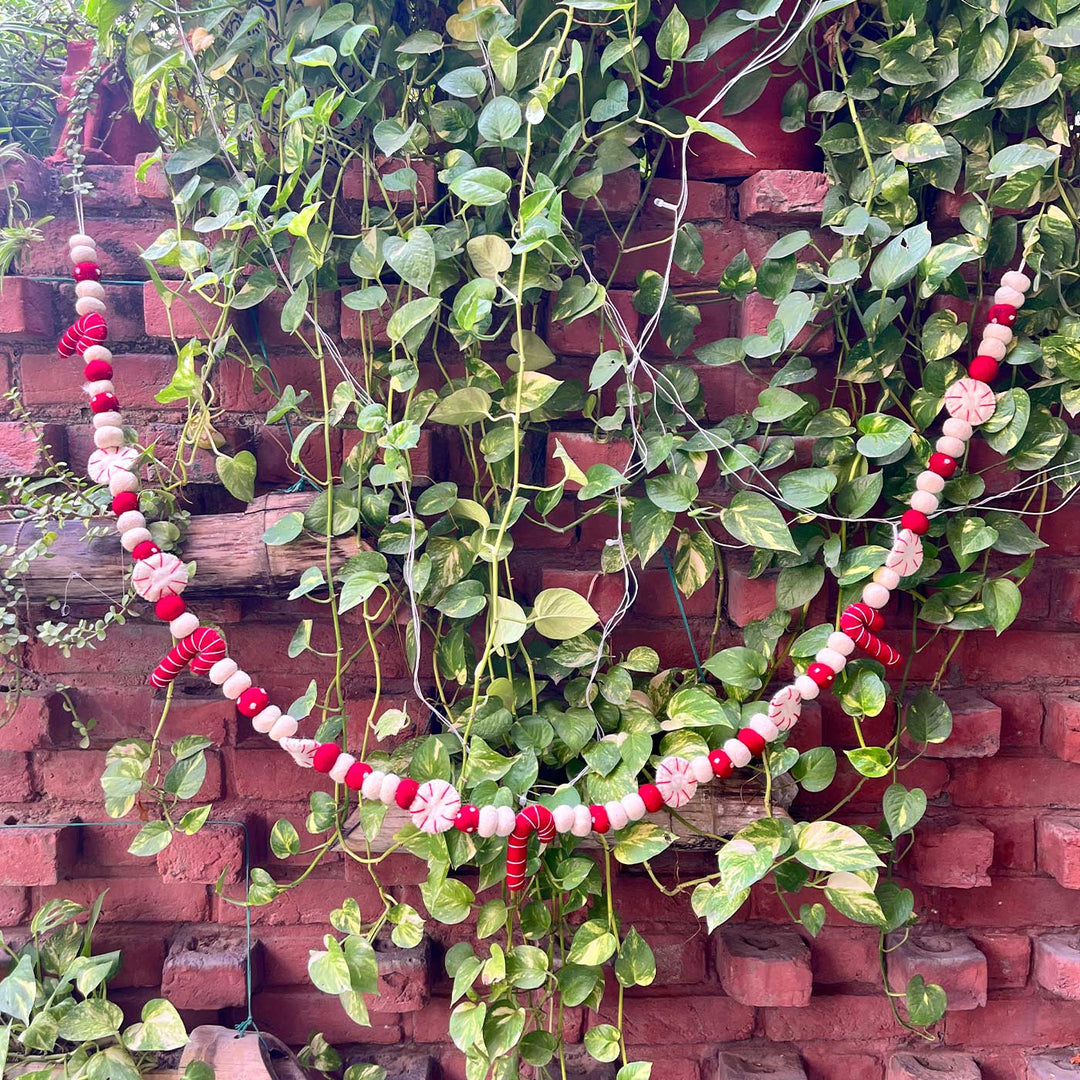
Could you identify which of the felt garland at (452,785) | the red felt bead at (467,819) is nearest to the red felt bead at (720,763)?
the felt garland at (452,785)

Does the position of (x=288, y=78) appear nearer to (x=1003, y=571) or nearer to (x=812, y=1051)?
(x=1003, y=571)

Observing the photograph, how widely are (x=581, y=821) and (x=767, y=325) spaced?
0.53 m

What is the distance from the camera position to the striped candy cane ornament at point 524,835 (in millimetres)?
772

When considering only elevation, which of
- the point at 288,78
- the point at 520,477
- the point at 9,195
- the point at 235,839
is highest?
the point at 288,78

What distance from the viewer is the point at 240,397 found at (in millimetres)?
945

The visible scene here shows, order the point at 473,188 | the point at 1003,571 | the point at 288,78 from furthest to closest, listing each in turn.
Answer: the point at 1003,571 < the point at 288,78 < the point at 473,188

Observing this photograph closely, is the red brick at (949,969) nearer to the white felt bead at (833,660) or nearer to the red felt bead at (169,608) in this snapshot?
the white felt bead at (833,660)

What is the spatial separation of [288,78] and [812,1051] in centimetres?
121

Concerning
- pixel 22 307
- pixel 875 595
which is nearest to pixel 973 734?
pixel 875 595

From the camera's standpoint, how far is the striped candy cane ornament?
30.4 inches

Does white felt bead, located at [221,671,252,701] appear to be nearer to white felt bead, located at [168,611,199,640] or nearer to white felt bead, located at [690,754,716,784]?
white felt bead, located at [168,611,199,640]

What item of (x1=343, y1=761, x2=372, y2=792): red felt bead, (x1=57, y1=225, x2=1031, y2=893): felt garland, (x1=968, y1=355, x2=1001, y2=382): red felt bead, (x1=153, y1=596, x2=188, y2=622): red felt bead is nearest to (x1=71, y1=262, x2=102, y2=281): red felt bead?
(x1=57, y1=225, x2=1031, y2=893): felt garland

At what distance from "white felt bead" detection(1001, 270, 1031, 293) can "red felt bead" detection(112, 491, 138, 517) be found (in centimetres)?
89

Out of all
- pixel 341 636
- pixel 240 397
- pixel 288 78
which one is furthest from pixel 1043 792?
pixel 288 78
